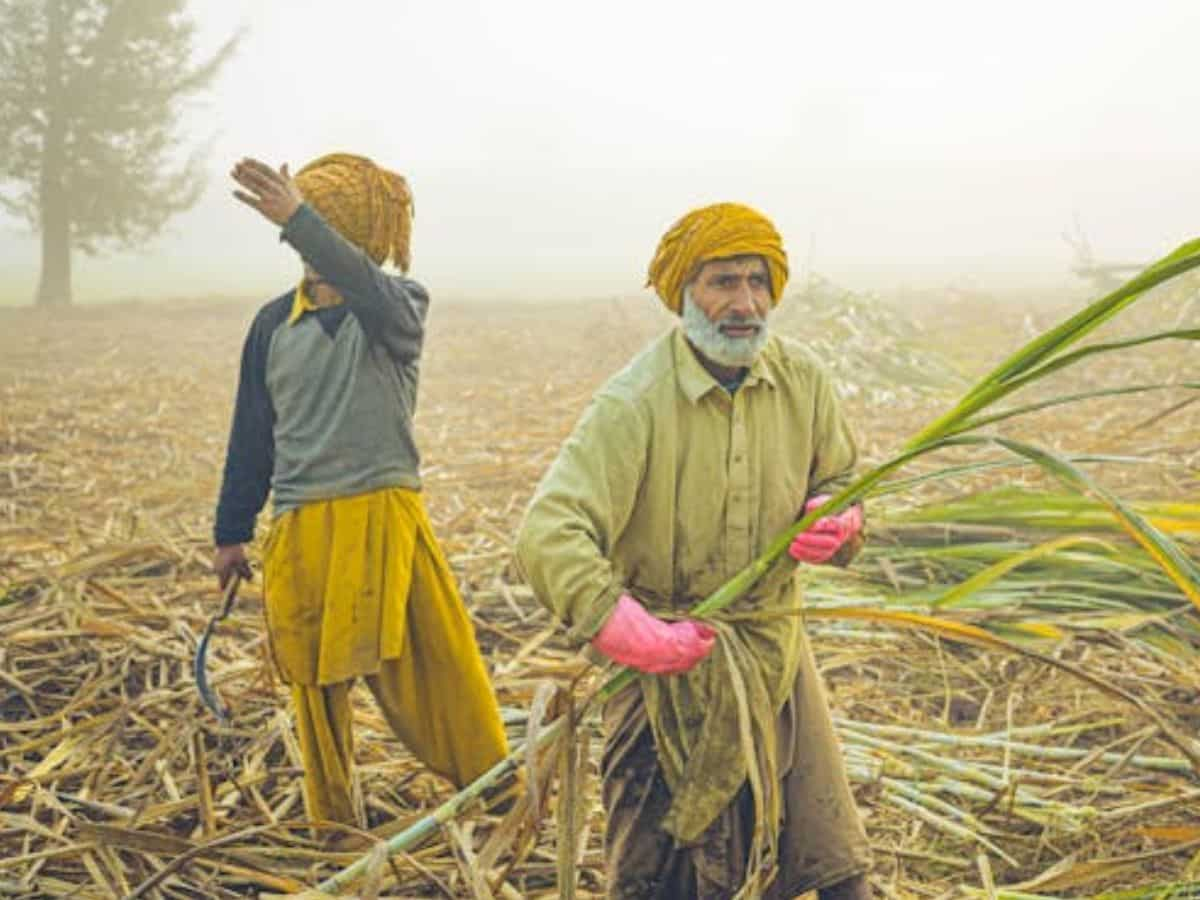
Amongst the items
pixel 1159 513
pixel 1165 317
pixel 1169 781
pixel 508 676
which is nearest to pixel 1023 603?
pixel 1159 513

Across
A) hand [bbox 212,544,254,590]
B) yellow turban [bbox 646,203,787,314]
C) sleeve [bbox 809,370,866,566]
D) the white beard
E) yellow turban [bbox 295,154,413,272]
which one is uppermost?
yellow turban [bbox 295,154,413,272]

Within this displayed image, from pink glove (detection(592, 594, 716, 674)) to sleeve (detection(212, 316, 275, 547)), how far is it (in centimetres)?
124

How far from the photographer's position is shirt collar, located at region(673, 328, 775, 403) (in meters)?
1.69

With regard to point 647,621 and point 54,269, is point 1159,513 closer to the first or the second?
point 647,621

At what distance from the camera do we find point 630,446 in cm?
166

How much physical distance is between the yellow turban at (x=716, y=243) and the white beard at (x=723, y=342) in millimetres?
73

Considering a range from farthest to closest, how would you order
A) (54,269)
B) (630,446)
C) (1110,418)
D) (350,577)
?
(54,269) < (1110,418) < (350,577) < (630,446)

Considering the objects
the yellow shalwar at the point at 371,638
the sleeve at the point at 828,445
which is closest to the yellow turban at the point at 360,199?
the yellow shalwar at the point at 371,638

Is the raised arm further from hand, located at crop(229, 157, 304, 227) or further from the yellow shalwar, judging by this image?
the yellow shalwar

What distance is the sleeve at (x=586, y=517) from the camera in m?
1.53

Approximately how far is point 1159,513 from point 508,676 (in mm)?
1894

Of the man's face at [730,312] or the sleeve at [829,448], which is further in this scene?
the sleeve at [829,448]

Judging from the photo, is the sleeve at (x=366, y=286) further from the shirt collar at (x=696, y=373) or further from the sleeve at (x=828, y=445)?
the sleeve at (x=828, y=445)

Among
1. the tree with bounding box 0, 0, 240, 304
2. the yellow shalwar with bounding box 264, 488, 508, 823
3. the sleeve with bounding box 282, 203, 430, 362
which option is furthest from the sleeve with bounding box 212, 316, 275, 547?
the tree with bounding box 0, 0, 240, 304
